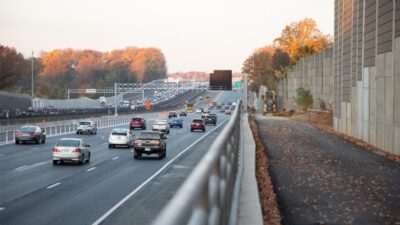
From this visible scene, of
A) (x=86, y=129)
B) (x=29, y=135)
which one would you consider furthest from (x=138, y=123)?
(x=29, y=135)

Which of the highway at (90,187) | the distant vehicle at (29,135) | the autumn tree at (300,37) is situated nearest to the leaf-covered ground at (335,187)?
the highway at (90,187)

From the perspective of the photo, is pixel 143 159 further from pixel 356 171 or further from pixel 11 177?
pixel 356 171

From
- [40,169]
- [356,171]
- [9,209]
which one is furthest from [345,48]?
[9,209]

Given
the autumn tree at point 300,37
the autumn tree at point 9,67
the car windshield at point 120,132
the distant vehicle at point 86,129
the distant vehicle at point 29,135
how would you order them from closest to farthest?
the car windshield at point 120,132
the distant vehicle at point 29,135
the distant vehicle at point 86,129
the autumn tree at point 300,37
the autumn tree at point 9,67

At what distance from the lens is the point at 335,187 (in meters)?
17.9

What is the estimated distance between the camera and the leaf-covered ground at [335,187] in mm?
13234

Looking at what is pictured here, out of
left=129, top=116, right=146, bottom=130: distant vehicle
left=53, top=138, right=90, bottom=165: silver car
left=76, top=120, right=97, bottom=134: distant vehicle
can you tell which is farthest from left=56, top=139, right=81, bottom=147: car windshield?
left=129, top=116, right=146, bottom=130: distant vehicle

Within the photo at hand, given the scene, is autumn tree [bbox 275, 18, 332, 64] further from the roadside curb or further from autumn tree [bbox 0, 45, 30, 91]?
the roadside curb

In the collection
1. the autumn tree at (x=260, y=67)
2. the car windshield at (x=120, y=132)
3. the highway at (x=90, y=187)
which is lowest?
the highway at (x=90, y=187)

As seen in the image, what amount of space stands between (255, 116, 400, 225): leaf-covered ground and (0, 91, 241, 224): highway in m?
3.94

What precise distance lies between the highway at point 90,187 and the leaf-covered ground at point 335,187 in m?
3.94

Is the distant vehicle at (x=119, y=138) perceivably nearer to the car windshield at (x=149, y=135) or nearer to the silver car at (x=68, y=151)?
the car windshield at (x=149, y=135)

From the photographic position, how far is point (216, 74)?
114812mm

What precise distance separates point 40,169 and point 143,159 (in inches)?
365
